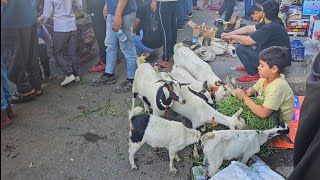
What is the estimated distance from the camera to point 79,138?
4.38 m

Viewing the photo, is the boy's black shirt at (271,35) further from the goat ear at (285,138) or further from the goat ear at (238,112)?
the goat ear at (285,138)

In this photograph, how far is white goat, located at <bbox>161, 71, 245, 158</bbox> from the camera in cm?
386

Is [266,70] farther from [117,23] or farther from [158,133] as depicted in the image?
[117,23]

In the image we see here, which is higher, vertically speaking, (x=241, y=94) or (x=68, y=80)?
(x=241, y=94)

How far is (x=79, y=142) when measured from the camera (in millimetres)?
4301

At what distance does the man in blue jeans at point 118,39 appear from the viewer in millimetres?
4974

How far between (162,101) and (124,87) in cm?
163

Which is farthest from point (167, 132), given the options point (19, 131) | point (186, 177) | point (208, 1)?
point (208, 1)

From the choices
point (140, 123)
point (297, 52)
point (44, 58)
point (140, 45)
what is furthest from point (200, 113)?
point (297, 52)

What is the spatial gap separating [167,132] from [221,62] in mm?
3368

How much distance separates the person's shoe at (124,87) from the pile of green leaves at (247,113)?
1740 mm

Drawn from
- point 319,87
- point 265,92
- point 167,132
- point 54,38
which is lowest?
point 167,132

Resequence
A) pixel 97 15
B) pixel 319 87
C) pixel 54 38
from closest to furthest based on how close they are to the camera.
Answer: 1. pixel 319 87
2. pixel 54 38
3. pixel 97 15

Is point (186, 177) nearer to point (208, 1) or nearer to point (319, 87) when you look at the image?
point (319, 87)
